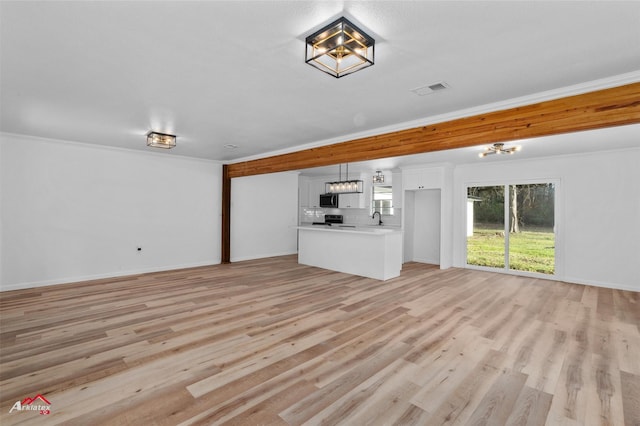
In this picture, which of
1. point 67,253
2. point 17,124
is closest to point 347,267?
point 67,253

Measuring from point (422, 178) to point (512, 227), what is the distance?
235 cm

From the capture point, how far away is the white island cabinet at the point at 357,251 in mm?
Answer: 6090

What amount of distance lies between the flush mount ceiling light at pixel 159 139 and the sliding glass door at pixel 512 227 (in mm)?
6912

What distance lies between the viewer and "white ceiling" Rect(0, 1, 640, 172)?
1820 millimetres

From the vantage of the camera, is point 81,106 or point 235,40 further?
point 81,106

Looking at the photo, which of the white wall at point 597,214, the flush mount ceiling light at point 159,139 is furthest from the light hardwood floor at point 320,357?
the flush mount ceiling light at point 159,139

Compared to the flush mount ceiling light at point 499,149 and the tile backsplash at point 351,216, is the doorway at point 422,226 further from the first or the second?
the flush mount ceiling light at point 499,149

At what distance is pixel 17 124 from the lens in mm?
4457

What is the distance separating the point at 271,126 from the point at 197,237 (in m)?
4.34

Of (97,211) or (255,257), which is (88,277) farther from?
(255,257)

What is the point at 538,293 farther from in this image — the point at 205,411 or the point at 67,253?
the point at 67,253

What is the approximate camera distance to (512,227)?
695cm

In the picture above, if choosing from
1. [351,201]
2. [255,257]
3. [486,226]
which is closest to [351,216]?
[351,201]

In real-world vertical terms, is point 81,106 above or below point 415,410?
above
